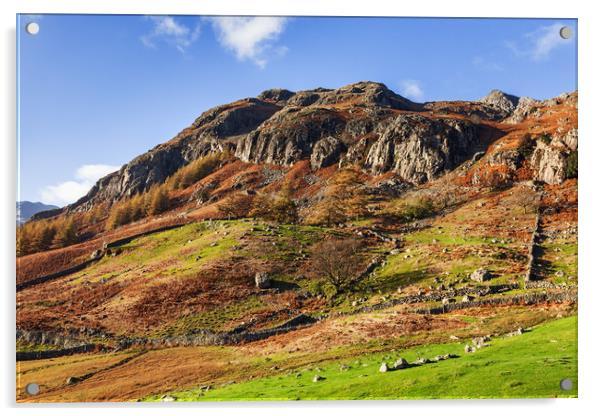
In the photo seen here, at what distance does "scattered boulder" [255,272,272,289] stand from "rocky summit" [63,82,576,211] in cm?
3360

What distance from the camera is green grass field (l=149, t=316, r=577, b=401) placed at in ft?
50.6

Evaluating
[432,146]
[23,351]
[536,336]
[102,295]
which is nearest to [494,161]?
[432,146]

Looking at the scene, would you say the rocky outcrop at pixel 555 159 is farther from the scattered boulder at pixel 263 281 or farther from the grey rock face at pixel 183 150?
the grey rock face at pixel 183 150

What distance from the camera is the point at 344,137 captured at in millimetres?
76562

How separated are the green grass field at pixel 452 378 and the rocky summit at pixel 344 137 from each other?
41.7m

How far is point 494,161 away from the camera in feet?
196

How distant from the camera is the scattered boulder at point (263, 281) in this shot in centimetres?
2955

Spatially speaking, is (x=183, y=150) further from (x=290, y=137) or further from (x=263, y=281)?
(x=263, y=281)

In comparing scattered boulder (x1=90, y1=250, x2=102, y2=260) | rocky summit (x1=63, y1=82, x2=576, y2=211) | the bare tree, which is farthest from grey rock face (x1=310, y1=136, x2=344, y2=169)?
the bare tree

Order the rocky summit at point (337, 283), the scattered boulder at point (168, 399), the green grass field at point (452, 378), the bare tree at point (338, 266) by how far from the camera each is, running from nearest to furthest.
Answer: the green grass field at point (452, 378), the scattered boulder at point (168, 399), the rocky summit at point (337, 283), the bare tree at point (338, 266)

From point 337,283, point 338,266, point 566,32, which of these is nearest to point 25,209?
point 337,283

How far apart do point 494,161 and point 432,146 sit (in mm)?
10664

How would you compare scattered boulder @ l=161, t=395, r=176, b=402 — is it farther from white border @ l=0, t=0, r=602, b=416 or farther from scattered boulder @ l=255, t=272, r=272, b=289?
scattered boulder @ l=255, t=272, r=272, b=289

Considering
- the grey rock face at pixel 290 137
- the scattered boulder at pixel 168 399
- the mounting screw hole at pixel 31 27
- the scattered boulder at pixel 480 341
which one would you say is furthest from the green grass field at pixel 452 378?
the grey rock face at pixel 290 137
